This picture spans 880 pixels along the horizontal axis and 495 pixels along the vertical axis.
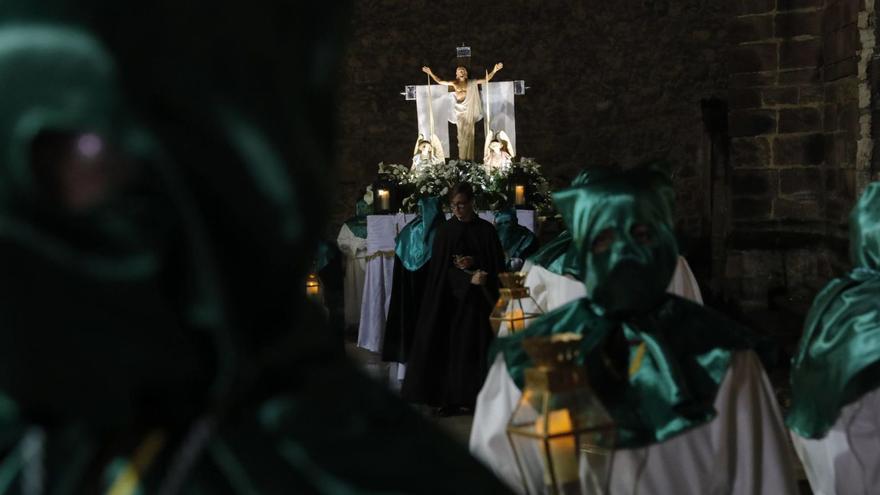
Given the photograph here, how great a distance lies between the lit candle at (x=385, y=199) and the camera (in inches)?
506

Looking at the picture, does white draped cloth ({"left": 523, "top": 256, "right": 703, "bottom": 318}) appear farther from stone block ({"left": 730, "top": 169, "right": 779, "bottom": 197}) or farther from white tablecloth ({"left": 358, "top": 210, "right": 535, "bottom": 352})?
stone block ({"left": 730, "top": 169, "right": 779, "bottom": 197})

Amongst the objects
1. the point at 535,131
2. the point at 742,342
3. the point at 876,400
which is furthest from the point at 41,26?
the point at 535,131

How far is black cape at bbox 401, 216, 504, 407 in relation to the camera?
9.62 m

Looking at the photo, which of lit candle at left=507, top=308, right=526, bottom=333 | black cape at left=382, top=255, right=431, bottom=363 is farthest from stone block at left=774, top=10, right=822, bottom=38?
lit candle at left=507, top=308, right=526, bottom=333

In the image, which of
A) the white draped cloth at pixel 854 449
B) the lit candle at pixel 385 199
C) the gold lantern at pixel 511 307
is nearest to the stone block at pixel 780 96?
the lit candle at pixel 385 199

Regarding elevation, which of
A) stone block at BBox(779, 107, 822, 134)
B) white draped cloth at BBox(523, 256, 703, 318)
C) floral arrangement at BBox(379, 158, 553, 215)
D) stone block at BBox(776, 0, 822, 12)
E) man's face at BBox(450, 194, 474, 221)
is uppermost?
stone block at BBox(776, 0, 822, 12)

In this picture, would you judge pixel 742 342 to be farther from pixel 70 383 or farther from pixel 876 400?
pixel 70 383

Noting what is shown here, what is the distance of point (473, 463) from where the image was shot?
54.9 inches

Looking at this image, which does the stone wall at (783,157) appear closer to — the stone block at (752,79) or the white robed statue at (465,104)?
the stone block at (752,79)

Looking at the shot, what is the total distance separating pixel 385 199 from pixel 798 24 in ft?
17.0

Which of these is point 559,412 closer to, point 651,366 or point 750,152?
point 651,366

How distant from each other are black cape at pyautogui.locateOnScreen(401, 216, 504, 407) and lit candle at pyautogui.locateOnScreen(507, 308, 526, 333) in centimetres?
505

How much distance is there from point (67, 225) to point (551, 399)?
1.33 metres

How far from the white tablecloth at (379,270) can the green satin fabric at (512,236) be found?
1.42 m
